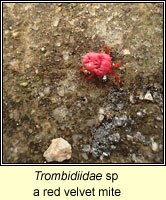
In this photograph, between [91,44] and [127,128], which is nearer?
[127,128]

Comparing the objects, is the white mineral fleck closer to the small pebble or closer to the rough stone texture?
the rough stone texture

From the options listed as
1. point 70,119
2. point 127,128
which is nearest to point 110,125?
point 127,128

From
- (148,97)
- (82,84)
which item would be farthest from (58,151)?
(148,97)

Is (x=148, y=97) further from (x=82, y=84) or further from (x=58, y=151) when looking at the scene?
(x=58, y=151)

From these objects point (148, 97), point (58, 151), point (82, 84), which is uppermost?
point (82, 84)

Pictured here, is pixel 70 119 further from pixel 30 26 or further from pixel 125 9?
pixel 125 9

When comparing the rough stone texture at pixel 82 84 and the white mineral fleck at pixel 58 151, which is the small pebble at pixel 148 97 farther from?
the white mineral fleck at pixel 58 151
